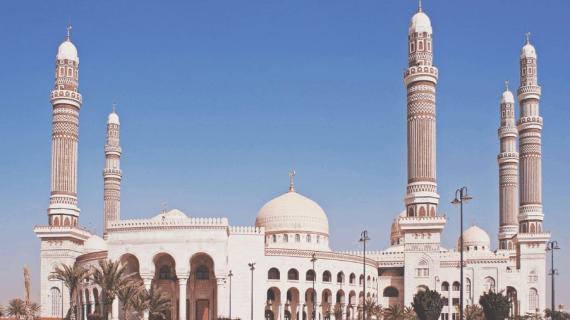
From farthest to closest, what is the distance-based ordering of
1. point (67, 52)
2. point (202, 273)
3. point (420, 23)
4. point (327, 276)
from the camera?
point (67, 52) → point (420, 23) → point (327, 276) → point (202, 273)

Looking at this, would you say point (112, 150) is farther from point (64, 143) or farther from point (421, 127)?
point (421, 127)

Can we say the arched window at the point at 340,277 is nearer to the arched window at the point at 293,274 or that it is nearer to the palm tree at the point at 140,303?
the arched window at the point at 293,274

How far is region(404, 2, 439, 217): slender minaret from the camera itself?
71188mm

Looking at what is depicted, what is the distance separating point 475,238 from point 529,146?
15355 millimetres

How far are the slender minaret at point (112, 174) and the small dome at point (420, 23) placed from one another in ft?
123

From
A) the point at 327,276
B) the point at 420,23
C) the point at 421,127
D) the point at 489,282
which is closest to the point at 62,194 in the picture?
the point at 327,276

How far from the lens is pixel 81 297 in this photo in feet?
230

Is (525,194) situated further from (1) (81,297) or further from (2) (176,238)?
(1) (81,297)

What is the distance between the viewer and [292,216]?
77.8 meters

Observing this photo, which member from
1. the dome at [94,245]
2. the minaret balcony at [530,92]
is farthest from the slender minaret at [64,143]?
the minaret balcony at [530,92]

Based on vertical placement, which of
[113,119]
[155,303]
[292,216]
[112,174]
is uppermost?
[113,119]

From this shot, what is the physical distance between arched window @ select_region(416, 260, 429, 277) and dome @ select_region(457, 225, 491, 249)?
73.0 feet

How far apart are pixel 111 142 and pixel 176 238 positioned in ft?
111

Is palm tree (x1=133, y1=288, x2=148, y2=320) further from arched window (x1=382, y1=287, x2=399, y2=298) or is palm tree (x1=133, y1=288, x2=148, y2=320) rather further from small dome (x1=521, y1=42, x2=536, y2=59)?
small dome (x1=521, y1=42, x2=536, y2=59)
